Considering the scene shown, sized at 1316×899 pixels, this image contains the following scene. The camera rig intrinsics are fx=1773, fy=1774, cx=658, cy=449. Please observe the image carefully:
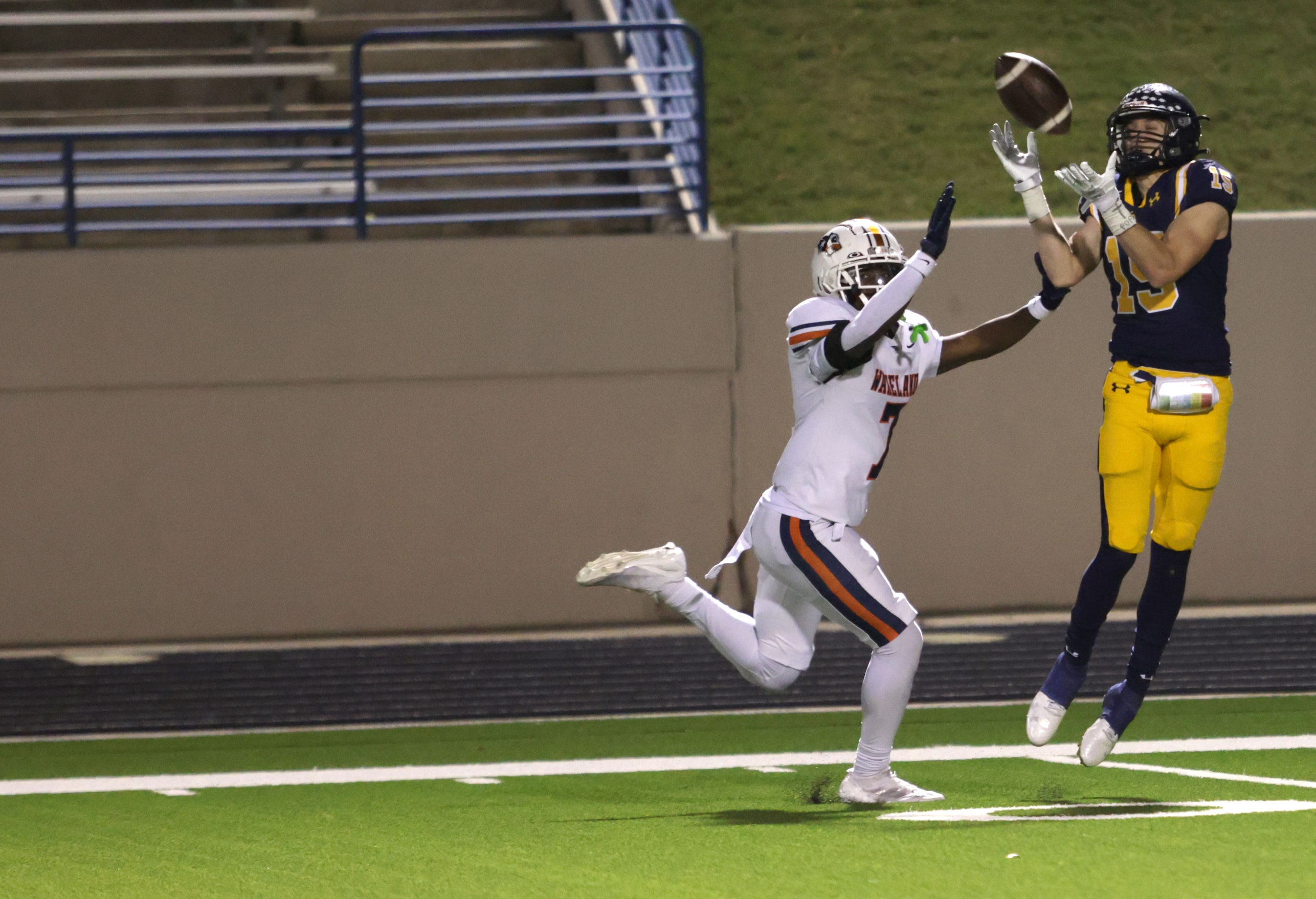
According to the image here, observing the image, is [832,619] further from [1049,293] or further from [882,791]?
[1049,293]

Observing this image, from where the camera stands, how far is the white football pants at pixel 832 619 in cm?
579

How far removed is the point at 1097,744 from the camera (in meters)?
5.80

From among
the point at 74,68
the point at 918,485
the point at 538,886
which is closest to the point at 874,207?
the point at 918,485

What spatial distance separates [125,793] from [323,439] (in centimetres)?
419

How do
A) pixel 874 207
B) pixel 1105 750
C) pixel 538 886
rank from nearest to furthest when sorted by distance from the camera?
pixel 538 886
pixel 1105 750
pixel 874 207

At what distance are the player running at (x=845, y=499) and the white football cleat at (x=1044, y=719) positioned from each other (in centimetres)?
38

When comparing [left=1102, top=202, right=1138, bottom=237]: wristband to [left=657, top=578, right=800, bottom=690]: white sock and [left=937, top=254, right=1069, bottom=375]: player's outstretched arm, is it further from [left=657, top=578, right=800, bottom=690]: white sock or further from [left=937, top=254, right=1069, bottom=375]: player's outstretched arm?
[left=657, top=578, right=800, bottom=690]: white sock

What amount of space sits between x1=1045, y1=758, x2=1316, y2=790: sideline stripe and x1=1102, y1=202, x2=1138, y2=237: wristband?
6.39 ft

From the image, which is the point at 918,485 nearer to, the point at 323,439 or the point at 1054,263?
the point at 323,439

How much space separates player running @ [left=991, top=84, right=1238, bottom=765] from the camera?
572cm

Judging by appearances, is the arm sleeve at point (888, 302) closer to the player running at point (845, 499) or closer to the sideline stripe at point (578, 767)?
the player running at point (845, 499)

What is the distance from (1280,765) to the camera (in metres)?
6.38

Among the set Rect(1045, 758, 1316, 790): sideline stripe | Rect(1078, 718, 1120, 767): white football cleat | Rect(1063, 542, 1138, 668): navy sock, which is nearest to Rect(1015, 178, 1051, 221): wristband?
Rect(1063, 542, 1138, 668): navy sock

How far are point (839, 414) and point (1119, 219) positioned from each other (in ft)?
3.69
